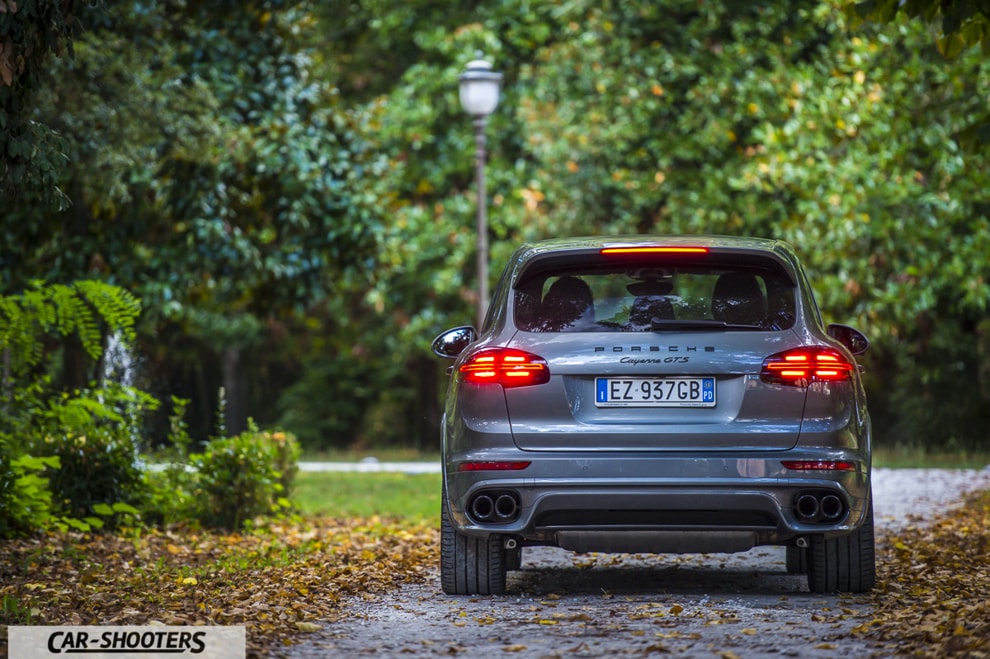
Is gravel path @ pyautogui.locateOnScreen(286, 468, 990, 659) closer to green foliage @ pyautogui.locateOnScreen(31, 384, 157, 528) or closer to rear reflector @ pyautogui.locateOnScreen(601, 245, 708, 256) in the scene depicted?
rear reflector @ pyautogui.locateOnScreen(601, 245, 708, 256)

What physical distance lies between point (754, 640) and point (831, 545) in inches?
59.7

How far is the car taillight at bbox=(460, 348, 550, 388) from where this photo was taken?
24.3 feet

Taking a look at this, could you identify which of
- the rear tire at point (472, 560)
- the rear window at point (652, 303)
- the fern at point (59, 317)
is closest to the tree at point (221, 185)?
the fern at point (59, 317)

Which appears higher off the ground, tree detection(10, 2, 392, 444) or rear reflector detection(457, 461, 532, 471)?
tree detection(10, 2, 392, 444)

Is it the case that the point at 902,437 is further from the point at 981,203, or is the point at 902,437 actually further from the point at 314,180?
the point at 314,180

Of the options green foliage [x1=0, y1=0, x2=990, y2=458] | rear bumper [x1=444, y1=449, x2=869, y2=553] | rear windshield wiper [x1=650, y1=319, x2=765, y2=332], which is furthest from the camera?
green foliage [x1=0, y1=0, x2=990, y2=458]

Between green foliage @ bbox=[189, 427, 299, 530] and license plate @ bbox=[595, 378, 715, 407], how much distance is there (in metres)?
5.04

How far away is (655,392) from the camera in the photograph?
24.2 feet

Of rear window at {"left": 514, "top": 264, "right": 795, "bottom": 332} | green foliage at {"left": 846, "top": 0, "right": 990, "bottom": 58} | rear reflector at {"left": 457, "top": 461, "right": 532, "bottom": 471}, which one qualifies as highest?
green foliage at {"left": 846, "top": 0, "right": 990, "bottom": 58}

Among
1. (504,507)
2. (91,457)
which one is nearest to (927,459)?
(91,457)

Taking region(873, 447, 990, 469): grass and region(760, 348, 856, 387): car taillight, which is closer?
region(760, 348, 856, 387): car taillight

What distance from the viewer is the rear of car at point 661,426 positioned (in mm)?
7297

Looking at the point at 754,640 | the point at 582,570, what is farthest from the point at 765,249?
the point at 582,570

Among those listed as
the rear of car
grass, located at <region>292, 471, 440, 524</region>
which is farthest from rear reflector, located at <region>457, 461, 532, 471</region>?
grass, located at <region>292, 471, 440, 524</region>
